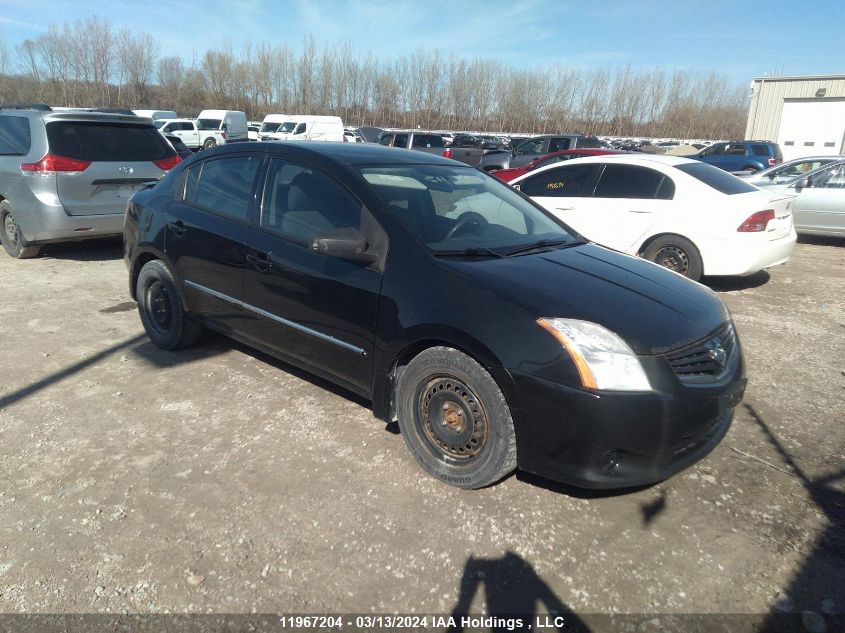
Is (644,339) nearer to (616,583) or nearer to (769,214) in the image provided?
(616,583)

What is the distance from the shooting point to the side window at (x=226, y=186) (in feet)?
13.2

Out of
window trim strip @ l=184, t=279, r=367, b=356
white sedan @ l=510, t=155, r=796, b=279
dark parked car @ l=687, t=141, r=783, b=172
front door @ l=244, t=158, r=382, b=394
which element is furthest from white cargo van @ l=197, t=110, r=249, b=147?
front door @ l=244, t=158, r=382, b=394

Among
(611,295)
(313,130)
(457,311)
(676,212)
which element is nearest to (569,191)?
(676,212)

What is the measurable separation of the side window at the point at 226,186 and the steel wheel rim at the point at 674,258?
4.77 metres

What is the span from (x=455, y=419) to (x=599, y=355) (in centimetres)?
80

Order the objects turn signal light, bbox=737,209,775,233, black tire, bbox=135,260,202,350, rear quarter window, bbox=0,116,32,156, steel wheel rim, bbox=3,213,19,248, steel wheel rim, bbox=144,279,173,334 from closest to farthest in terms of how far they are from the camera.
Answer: black tire, bbox=135,260,202,350 < steel wheel rim, bbox=144,279,173,334 < turn signal light, bbox=737,209,775,233 < rear quarter window, bbox=0,116,32,156 < steel wheel rim, bbox=3,213,19,248

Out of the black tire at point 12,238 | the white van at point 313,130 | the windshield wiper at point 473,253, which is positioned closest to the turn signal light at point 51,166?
the black tire at point 12,238

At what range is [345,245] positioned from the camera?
3201 millimetres

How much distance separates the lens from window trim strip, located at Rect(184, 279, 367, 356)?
3.40m

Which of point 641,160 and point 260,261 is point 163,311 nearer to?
point 260,261

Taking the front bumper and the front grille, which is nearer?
the front bumper

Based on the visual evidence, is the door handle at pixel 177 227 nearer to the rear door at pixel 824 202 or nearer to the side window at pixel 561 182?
the side window at pixel 561 182

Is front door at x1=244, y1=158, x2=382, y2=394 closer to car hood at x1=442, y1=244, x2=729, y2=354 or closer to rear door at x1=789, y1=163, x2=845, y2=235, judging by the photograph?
car hood at x1=442, y1=244, x2=729, y2=354

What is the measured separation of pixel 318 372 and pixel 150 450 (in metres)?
1.04
